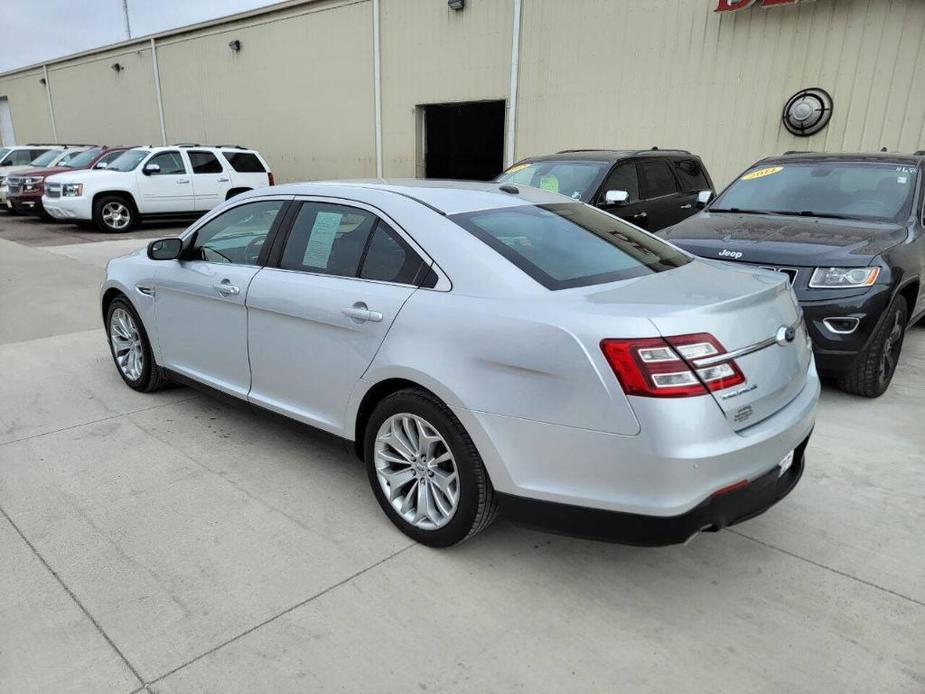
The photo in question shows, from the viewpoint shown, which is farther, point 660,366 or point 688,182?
point 688,182

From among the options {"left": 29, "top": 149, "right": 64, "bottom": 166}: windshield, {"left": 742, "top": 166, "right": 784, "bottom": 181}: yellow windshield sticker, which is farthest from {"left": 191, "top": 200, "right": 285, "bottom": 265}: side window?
{"left": 29, "top": 149, "right": 64, "bottom": 166}: windshield

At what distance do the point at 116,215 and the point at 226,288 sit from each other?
469 inches

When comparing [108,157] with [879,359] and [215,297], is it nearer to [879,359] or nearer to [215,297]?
[215,297]

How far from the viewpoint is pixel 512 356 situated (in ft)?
7.95

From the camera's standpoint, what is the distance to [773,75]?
10.4 metres

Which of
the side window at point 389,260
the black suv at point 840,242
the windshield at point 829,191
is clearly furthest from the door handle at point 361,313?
the windshield at point 829,191

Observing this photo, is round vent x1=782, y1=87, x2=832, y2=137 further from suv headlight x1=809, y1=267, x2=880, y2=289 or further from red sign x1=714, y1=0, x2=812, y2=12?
suv headlight x1=809, y1=267, x2=880, y2=289

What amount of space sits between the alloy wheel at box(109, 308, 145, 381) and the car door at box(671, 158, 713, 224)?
20.7ft

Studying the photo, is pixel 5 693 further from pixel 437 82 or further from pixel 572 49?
pixel 437 82

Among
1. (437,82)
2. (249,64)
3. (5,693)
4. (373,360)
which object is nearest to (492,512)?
(373,360)

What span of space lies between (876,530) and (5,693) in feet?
11.7

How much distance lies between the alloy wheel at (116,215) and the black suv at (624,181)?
9608 millimetres

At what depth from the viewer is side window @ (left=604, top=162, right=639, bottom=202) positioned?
720cm

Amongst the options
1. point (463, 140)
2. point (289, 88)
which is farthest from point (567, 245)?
point (289, 88)
